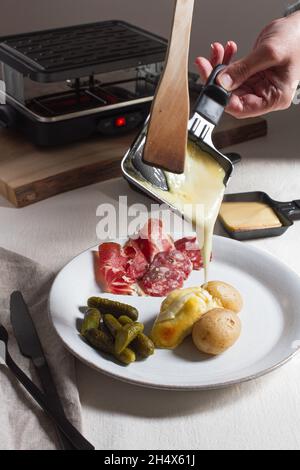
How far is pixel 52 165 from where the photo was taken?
1.52 meters

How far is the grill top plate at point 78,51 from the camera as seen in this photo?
1.52 meters

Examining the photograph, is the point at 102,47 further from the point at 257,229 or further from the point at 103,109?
the point at 257,229

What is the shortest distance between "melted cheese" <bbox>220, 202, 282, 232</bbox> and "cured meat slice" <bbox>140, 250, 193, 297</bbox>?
0.56 feet

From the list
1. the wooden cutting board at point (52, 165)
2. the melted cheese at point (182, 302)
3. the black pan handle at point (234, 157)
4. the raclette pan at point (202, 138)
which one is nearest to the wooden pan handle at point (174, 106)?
the raclette pan at point (202, 138)

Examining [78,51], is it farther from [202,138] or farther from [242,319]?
[242,319]

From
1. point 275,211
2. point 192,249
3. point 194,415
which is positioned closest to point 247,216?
point 275,211

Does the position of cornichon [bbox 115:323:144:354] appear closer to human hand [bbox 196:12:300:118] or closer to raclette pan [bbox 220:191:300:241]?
raclette pan [bbox 220:191:300:241]

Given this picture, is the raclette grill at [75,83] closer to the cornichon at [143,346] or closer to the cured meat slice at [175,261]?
the cured meat slice at [175,261]

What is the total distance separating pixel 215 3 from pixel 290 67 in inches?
37.9

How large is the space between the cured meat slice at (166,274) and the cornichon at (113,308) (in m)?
0.10

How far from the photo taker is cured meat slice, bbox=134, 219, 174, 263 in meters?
1.23

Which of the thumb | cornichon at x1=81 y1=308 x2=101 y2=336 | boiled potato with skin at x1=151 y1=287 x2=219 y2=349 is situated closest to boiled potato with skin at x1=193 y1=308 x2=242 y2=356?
boiled potato with skin at x1=151 y1=287 x2=219 y2=349

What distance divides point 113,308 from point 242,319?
0.62 ft
